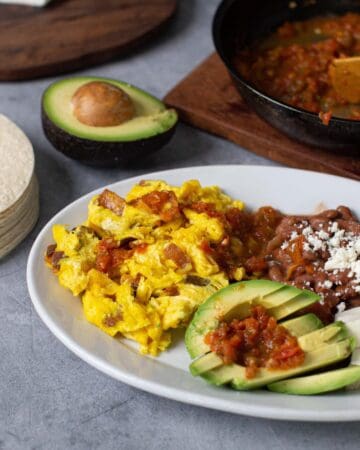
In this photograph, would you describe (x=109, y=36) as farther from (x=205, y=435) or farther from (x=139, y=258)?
(x=205, y=435)

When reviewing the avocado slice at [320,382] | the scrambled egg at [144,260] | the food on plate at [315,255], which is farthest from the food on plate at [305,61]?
the avocado slice at [320,382]

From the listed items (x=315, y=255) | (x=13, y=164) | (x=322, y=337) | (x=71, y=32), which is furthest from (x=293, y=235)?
(x=71, y=32)

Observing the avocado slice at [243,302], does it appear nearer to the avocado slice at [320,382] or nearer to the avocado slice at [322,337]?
the avocado slice at [322,337]

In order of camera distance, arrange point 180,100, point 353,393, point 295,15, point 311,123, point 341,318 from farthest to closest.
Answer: point 295,15
point 180,100
point 311,123
point 341,318
point 353,393

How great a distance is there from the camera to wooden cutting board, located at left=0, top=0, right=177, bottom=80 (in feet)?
14.9

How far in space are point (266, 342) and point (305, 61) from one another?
2.15 metres

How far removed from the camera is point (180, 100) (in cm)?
423

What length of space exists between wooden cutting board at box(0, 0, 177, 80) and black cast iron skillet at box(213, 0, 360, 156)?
65cm

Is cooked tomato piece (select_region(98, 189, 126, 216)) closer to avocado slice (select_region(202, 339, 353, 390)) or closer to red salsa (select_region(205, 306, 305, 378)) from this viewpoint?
red salsa (select_region(205, 306, 305, 378))

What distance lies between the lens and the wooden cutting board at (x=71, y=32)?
14.9 ft

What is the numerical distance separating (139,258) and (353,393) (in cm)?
98

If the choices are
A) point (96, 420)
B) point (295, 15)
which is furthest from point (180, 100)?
point (96, 420)

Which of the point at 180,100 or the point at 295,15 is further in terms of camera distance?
the point at 295,15

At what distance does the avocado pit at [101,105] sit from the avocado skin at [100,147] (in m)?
0.12
